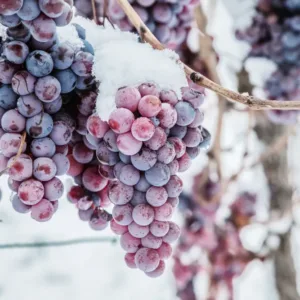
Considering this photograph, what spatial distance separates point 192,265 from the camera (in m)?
1.39

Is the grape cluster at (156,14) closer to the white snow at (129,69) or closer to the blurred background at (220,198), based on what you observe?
the blurred background at (220,198)

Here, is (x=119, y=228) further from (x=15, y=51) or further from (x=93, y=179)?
(x=15, y=51)

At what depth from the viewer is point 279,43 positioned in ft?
3.08

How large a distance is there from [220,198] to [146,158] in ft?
2.87

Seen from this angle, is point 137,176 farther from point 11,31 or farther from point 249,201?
point 249,201

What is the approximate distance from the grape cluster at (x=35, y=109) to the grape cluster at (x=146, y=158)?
37 mm

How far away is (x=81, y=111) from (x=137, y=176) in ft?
0.27

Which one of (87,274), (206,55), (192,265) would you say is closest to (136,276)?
(87,274)

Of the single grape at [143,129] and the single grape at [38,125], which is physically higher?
the single grape at [143,129]

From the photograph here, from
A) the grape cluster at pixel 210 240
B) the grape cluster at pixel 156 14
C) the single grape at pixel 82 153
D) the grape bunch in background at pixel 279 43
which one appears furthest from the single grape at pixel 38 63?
the grape cluster at pixel 210 240

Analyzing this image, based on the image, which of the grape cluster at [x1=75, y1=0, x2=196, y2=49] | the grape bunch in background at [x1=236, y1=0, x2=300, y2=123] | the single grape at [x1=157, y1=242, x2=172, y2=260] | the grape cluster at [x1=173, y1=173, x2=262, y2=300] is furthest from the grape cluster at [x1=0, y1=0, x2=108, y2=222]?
the grape cluster at [x1=173, y1=173, x2=262, y2=300]

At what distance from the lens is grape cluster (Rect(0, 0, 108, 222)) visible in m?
0.41

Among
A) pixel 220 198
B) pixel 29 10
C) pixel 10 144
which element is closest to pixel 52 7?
pixel 29 10

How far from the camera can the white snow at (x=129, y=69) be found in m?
0.44
